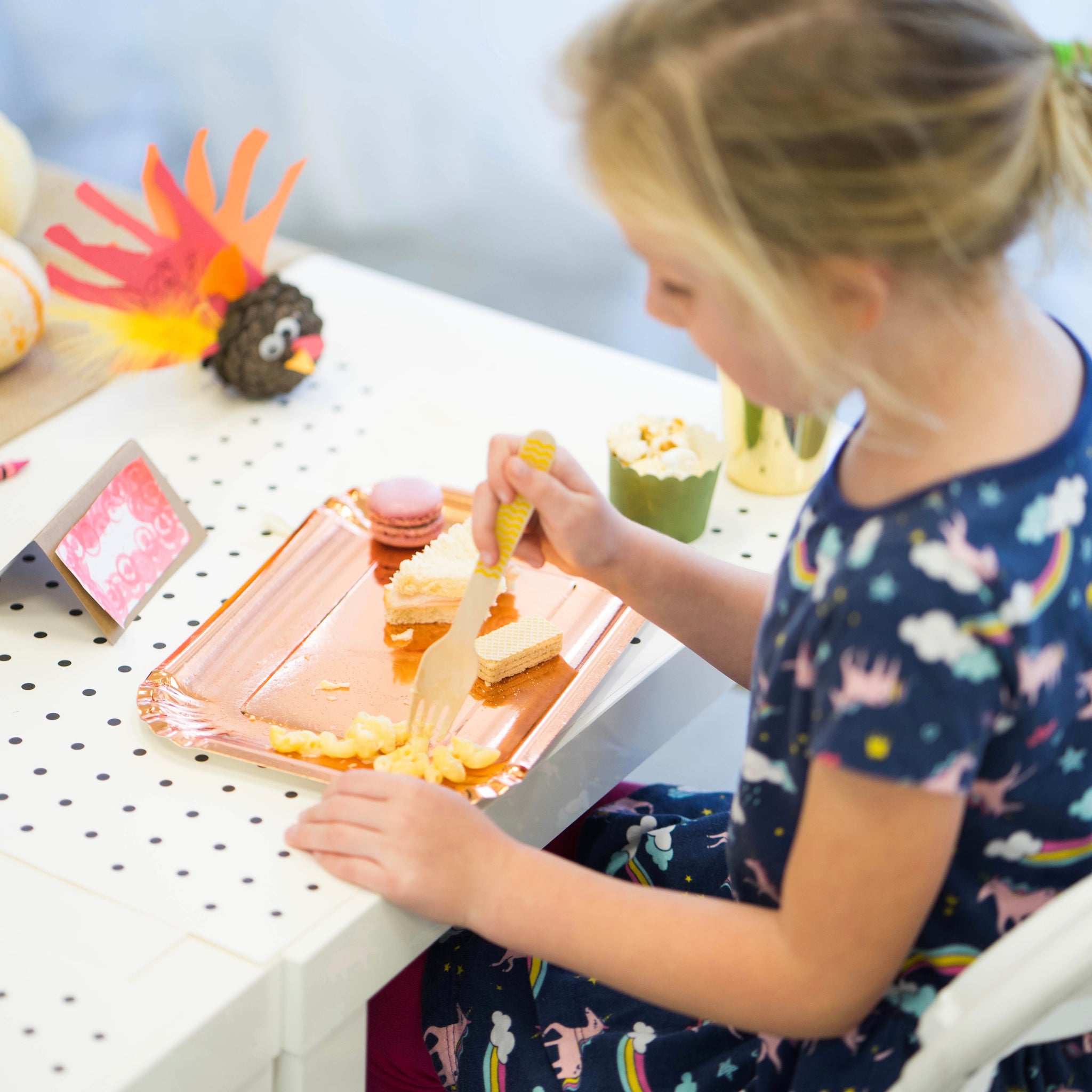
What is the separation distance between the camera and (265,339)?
43.9 inches

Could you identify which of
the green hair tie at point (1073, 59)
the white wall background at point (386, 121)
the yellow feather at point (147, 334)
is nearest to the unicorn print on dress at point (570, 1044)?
the green hair tie at point (1073, 59)

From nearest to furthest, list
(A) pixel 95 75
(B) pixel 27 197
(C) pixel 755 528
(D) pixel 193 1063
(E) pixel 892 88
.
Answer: (E) pixel 892 88 → (D) pixel 193 1063 → (C) pixel 755 528 → (B) pixel 27 197 → (A) pixel 95 75

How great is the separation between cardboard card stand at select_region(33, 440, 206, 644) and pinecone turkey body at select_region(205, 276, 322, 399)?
0.55 feet

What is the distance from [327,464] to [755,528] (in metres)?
0.37

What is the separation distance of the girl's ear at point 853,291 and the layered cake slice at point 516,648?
13.9 inches

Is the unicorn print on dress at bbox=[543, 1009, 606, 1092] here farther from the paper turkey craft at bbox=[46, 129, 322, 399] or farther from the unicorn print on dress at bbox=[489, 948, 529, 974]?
the paper turkey craft at bbox=[46, 129, 322, 399]

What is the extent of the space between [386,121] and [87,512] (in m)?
1.47

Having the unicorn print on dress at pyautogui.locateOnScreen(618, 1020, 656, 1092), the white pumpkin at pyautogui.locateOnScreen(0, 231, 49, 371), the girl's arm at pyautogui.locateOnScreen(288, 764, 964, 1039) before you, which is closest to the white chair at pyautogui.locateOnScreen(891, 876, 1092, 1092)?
the girl's arm at pyautogui.locateOnScreen(288, 764, 964, 1039)

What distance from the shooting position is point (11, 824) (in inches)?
28.0

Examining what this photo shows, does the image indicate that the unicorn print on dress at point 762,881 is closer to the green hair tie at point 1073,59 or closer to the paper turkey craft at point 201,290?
the green hair tie at point 1073,59

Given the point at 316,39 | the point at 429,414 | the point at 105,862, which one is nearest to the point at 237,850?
the point at 105,862

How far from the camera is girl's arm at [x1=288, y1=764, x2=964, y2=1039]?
556 millimetres

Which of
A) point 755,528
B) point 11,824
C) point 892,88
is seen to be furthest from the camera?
point 755,528

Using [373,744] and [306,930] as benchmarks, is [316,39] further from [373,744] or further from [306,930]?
[306,930]
